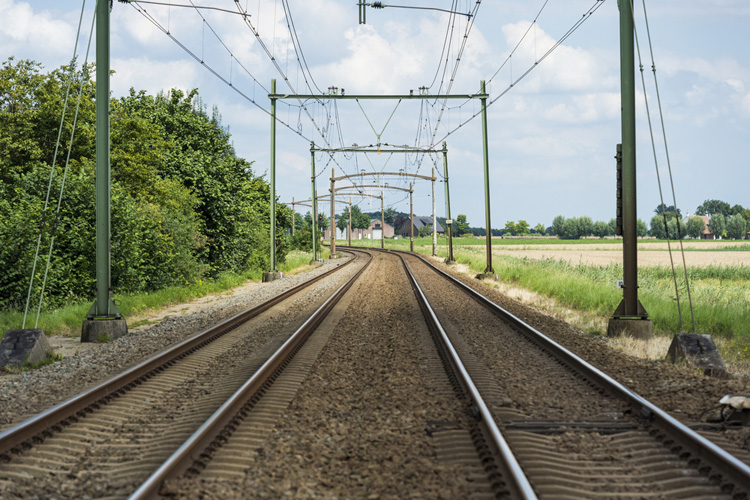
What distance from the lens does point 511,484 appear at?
4.35 m

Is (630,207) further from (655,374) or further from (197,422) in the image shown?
(197,422)

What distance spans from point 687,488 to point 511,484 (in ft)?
4.36

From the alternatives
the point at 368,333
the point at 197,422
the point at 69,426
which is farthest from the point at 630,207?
the point at 69,426

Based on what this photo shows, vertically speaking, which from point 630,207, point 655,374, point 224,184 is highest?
point 224,184

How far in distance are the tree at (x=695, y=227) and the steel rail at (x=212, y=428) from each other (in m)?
180

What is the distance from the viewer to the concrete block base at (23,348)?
934 cm

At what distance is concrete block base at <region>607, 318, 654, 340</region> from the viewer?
38.1ft

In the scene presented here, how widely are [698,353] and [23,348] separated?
33.5 ft

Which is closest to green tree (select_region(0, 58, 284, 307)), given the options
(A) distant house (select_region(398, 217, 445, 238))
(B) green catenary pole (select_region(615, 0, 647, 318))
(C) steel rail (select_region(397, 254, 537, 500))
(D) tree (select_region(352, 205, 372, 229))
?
(C) steel rail (select_region(397, 254, 537, 500))

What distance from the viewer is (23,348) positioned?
9500mm

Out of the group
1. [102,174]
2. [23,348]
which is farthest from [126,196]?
[23,348]

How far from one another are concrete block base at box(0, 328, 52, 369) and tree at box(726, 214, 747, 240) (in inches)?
7232

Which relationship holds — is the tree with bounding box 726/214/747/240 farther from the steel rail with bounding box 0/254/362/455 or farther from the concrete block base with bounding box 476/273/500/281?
the steel rail with bounding box 0/254/362/455

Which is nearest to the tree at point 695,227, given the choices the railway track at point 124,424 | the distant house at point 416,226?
the distant house at point 416,226
